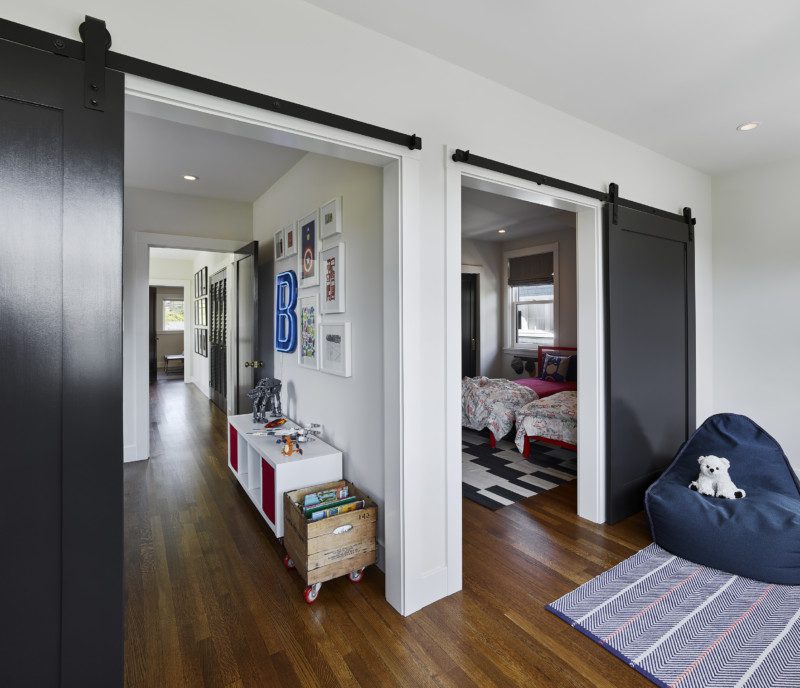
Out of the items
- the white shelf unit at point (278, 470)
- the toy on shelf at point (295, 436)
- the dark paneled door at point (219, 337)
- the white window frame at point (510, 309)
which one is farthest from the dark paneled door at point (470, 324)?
the white shelf unit at point (278, 470)

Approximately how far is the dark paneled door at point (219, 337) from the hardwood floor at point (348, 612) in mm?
3321

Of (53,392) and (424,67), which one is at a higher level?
(424,67)

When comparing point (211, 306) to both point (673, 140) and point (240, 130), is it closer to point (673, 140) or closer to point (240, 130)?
point (240, 130)

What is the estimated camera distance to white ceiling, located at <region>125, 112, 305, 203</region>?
9.89 ft

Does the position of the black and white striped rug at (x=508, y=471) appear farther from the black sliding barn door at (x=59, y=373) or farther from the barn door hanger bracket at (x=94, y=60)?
the barn door hanger bracket at (x=94, y=60)

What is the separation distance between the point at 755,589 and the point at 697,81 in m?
2.63

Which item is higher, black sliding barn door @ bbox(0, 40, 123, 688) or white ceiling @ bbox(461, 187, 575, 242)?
white ceiling @ bbox(461, 187, 575, 242)

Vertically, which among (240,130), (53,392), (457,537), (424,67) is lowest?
(457,537)

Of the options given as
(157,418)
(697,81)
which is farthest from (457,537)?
(157,418)

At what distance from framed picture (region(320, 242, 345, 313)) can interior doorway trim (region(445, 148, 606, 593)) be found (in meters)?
0.89

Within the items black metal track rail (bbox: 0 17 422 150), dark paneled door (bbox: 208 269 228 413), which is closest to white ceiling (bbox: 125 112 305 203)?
black metal track rail (bbox: 0 17 422 150)

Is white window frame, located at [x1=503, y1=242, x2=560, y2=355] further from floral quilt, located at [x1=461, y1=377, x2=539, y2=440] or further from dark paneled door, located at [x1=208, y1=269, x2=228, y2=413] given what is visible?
dark paneled door, located at [x1=208, y1=269, x2=228, y2=413]

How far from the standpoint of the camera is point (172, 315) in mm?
11719

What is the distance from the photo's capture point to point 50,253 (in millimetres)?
1273
